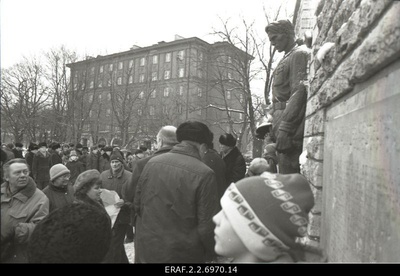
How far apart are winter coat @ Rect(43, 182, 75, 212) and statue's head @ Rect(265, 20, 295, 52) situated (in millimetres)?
3224

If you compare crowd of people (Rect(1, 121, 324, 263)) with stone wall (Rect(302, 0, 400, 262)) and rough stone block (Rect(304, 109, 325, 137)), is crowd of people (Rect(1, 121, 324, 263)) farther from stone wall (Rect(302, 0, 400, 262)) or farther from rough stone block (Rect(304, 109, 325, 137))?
rough stone block (Rect(304, 109, 325, 137))

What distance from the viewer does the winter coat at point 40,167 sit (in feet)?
32.7

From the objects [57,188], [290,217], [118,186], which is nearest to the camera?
[290,217]

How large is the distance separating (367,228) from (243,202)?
108 cm

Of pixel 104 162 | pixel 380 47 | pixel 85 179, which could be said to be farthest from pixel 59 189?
pixel 104 162

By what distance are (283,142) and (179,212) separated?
5.64ft

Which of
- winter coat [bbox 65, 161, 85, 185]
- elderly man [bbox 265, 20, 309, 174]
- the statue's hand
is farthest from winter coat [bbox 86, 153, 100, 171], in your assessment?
the statue's hand

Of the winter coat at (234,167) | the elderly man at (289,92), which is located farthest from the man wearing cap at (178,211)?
the winter coat at (234,167)

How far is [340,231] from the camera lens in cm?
280

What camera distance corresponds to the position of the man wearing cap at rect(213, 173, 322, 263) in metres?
1.46

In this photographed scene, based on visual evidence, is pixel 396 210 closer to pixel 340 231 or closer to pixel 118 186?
pixel 340 231

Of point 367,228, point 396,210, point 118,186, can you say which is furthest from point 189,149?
point 118,186

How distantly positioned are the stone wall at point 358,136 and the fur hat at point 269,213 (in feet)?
1.96

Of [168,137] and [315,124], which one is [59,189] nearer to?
[168,137]
